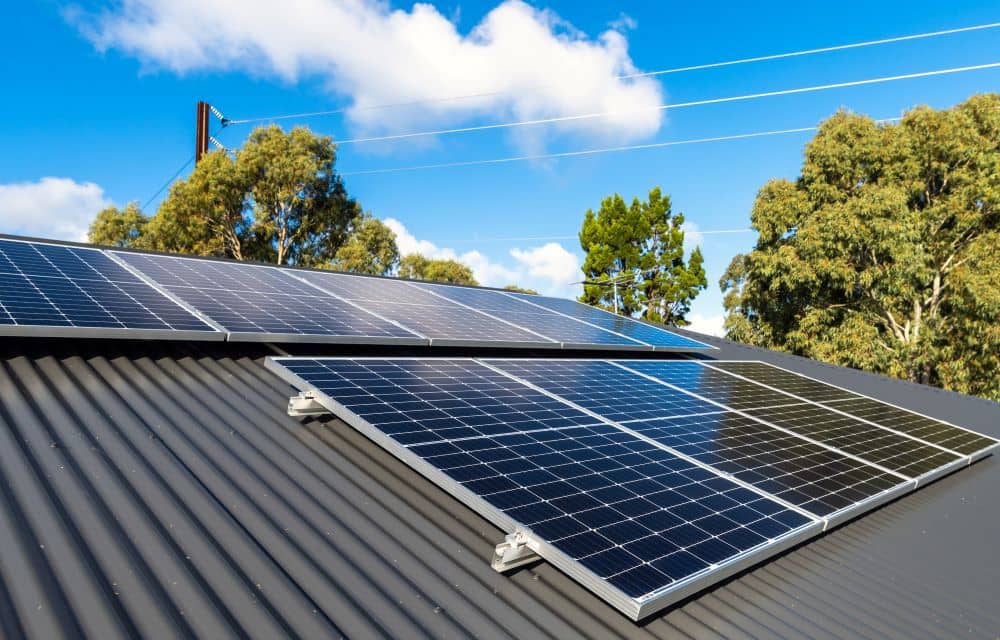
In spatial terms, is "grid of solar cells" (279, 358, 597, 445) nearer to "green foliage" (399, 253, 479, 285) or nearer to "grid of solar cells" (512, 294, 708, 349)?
"grid of solar cells" (512, 294, 708, 349)

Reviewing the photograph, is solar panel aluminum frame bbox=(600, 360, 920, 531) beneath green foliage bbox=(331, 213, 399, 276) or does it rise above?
beneath

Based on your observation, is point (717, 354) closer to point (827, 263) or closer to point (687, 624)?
point (687, 624)

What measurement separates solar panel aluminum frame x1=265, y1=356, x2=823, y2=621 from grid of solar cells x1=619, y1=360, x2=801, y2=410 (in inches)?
159

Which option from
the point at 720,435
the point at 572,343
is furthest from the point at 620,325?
the point at 720,435

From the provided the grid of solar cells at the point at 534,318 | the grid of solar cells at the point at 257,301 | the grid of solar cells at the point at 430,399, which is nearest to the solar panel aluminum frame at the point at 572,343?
the grid of solar cells at the point at 534,318

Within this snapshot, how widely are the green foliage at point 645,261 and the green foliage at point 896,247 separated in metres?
25.6

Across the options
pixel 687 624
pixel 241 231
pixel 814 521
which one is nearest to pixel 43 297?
pixel 687 624

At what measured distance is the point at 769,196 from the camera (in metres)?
35.6

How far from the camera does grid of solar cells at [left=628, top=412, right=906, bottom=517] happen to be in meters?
6.25

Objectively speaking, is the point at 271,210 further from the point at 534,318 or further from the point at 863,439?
the point at 863,439

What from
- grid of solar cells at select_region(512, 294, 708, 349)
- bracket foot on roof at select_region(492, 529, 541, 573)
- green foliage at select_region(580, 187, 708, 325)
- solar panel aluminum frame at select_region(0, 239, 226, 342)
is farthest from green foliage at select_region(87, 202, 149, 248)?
bracket foot on roof at select_region(492, 529, 541, 573)

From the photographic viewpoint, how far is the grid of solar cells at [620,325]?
1446cm

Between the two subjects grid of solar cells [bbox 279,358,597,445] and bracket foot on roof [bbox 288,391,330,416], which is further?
bracket foot on roof [bbox 288,391,330,416]

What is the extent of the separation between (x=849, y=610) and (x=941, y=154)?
120ft
